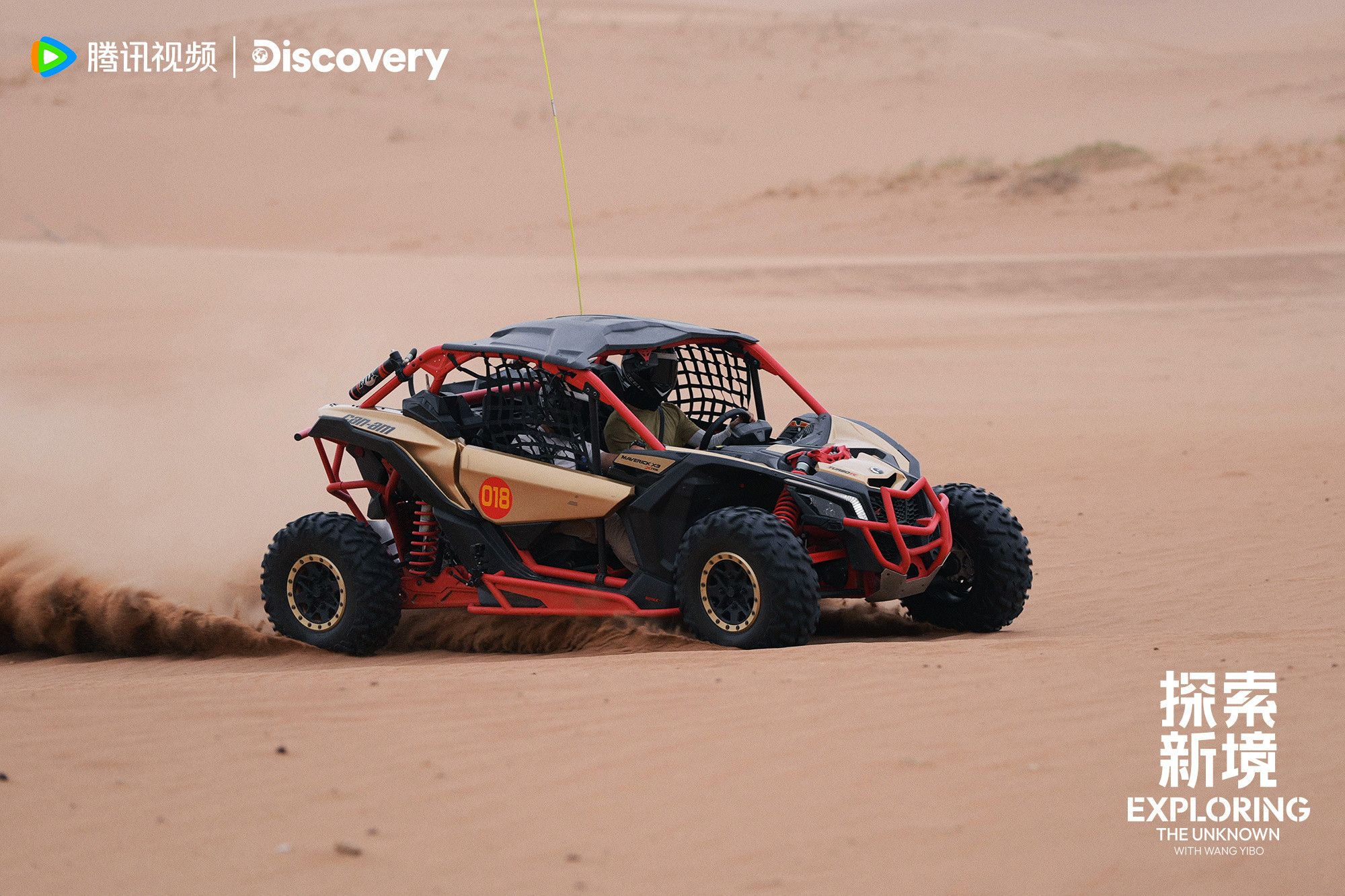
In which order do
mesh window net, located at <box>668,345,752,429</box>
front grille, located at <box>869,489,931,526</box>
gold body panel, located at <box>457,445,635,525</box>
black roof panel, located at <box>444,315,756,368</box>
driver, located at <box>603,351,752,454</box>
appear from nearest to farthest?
front grille, located at <box>869,489,931,526</box>, gold body panel, located at <box>457,445,635,525</box>, black roof panel, located at <box>444,315,756,368</box>, driver, located at <box>603,351,752,454</box>, mesh window net, located at <box>668,345,752,429</box>

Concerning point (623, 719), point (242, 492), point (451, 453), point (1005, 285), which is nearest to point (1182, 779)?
point (623, 719)

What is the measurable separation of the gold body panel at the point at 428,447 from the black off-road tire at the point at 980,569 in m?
2.39

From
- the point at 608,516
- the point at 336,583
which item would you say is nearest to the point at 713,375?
the point at 608,516

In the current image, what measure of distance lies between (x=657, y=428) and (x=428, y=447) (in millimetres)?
1237

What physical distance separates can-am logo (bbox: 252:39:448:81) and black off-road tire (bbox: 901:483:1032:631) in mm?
55589

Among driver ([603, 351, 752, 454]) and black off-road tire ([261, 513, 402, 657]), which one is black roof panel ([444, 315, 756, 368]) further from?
black off-road tire ([261, 513, 402, 657])

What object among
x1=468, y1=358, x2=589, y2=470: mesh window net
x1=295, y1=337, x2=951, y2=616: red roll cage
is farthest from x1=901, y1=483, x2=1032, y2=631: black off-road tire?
x1=468, y1=358, x2=589, y2=470: mesh window net

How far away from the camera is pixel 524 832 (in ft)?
15.9

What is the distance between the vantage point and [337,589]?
8305 mm

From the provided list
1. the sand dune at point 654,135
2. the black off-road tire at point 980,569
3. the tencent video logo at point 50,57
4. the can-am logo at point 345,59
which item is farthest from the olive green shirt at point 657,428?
the tencent video logo at point 50,57

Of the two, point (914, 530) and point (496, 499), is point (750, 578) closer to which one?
point (914, 530)

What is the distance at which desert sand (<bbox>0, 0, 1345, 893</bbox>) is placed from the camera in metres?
4.89

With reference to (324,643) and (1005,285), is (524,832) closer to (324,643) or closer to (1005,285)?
(324,643)

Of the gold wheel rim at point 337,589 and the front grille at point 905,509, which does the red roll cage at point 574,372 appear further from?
the gold wheel rim at point 337,589
